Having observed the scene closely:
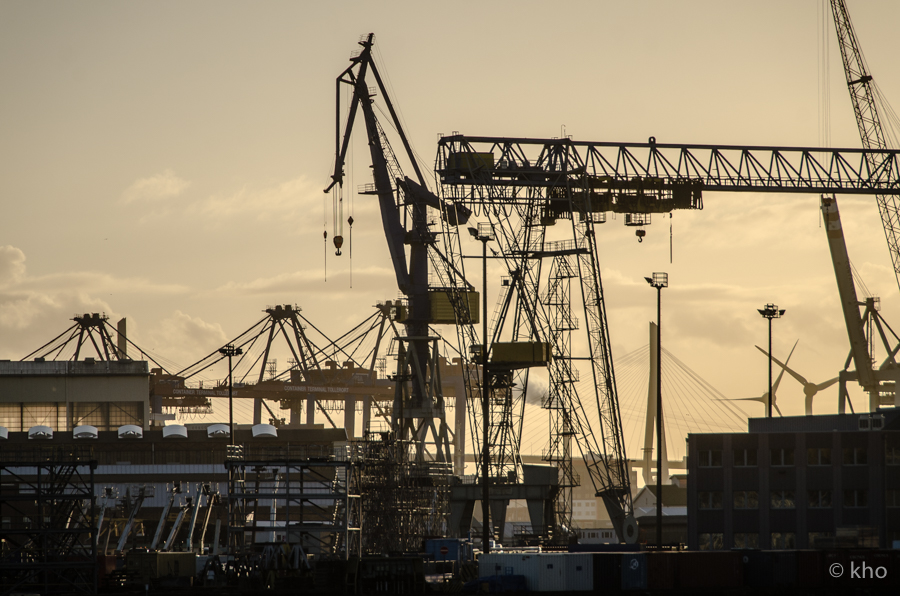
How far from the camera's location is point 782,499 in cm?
8394

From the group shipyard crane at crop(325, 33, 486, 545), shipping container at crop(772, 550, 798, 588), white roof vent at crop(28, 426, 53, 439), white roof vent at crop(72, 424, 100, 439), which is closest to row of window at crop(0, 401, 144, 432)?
white roof vent at crop(28, 426, 53, 439)

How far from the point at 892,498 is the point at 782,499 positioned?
711 centimetres

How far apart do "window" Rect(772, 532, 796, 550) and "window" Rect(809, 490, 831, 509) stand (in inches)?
97.8

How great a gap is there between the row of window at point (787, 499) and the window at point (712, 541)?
75.4 inches

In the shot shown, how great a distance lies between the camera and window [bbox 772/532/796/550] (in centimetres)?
8294

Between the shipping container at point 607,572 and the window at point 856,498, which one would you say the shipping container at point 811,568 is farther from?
the window at point 856,498

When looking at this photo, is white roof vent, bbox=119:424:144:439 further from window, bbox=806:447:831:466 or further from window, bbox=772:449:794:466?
window, bbox=806:447:831:466

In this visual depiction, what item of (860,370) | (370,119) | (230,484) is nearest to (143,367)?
(370,119)

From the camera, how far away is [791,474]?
83.8 m

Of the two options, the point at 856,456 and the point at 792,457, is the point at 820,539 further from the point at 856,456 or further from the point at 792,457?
the point at 856,456

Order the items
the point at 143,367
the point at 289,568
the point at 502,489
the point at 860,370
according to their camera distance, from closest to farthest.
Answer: the point at 289,568 → the point at 502,489 → the point at 860,370 → the point at 143,367

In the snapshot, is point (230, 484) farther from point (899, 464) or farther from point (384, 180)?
point (899, 464)

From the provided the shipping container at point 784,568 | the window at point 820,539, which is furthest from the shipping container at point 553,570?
the window at point 820,539

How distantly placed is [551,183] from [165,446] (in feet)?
246
